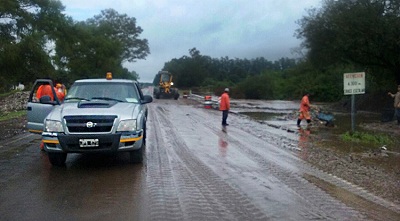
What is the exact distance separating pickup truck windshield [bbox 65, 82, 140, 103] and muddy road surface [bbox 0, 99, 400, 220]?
1379mm

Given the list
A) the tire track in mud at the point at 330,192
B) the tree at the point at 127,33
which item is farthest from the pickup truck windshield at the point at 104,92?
the tree at the point at 127,33

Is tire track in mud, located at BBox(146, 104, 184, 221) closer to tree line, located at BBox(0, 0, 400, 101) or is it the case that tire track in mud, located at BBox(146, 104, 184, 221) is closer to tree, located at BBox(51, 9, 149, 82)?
tree line, located at BBox(0, 0, 400, 101)

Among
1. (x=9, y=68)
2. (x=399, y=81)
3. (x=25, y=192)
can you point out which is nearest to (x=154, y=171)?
(x=25, y=192)

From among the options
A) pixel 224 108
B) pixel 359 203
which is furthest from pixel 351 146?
pixel 359 203

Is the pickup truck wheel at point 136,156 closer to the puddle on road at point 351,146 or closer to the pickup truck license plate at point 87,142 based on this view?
the pickup truck license plate at point 87,142

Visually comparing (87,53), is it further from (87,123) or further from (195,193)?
(195,193)

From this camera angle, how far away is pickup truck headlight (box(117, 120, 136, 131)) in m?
9.23

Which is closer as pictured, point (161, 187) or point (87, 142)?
point (161, 187)

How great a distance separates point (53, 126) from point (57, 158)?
84 centimetres

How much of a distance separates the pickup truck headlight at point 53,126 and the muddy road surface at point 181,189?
82 cm

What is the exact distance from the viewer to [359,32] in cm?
3111

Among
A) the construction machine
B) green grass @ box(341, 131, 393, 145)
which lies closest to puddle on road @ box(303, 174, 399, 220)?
green grass @ box(341, 131, 393, 145)

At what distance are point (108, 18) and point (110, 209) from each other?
8606cm

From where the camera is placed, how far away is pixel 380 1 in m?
31.2
